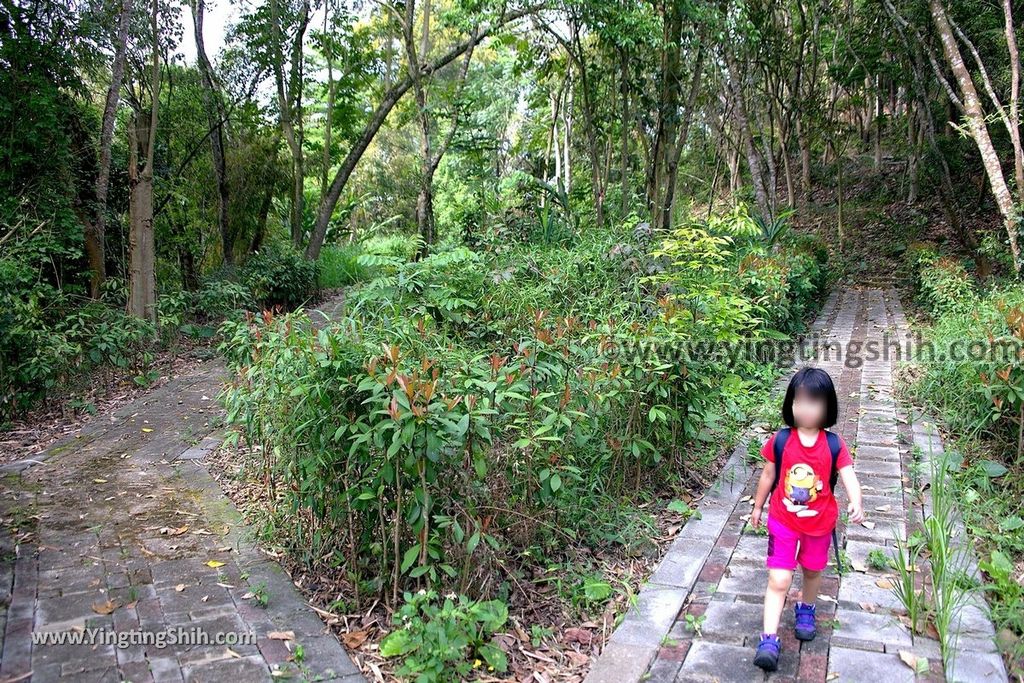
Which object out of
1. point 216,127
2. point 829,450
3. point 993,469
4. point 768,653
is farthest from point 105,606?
point 216,127

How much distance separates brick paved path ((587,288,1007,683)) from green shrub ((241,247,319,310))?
9.02m

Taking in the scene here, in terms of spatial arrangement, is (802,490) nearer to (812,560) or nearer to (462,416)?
(812,560)

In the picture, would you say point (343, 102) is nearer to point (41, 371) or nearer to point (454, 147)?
point (454, 147)

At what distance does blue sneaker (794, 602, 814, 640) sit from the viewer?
2.74 metres

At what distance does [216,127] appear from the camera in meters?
11.6

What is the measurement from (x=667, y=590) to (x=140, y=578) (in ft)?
7.91

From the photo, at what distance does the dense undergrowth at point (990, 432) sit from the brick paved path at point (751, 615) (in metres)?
0.22

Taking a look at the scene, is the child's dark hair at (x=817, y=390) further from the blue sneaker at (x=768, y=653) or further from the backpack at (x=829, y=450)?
the blue sneaker at (x=768, y=653)

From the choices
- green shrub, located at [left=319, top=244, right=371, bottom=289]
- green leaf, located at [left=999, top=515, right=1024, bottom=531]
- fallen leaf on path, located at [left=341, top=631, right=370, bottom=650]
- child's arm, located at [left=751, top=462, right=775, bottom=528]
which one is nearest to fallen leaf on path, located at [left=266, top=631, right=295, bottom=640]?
fallen leaf on path, located at [left=341, top=631, right=370, bottom=650]

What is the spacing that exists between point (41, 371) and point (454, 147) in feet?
34.1

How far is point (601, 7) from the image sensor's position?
8.33m

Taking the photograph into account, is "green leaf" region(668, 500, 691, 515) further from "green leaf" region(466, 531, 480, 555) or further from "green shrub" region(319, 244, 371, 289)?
"green shrub" region(319, 244, 371, 289)

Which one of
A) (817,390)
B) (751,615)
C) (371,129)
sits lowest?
(751,615)

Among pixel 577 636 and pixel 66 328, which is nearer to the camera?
pixel 577 636
